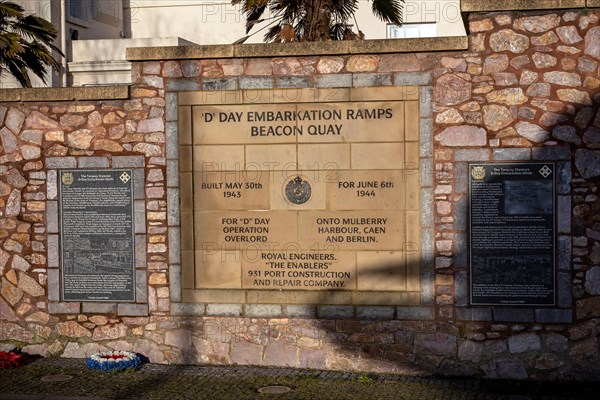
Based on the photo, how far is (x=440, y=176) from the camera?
1122cm

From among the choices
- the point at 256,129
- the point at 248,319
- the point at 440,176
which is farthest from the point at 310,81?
the point at 248,319

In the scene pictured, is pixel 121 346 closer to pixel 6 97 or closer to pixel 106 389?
pixel 106 389

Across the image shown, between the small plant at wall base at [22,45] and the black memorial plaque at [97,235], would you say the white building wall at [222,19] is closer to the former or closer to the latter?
the small plant at wall base at [22,45]

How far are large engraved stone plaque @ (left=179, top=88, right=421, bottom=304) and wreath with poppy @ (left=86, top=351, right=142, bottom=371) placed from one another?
0.98 meters

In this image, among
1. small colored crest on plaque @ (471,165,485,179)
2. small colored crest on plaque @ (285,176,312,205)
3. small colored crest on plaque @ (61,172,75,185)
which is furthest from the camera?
small colored crest on plaque @ (61,172,75,185)

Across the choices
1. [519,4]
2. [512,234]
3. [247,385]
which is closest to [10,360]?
[247,385]

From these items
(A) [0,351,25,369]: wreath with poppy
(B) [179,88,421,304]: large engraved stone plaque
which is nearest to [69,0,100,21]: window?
(B) [179,88,421,304]: large engraved stone plaque

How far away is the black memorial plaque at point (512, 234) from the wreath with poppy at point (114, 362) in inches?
161

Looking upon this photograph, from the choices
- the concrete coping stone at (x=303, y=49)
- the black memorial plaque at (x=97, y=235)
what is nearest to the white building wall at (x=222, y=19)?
the concrete coping stone at (x=303, y=49)

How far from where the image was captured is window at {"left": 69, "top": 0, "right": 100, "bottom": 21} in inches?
1086

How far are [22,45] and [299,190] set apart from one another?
839cm

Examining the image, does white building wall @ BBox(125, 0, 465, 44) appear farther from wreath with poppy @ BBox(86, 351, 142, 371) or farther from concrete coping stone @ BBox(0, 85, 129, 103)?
wreath with poppy @ BBox(86, 351, 142, 371)

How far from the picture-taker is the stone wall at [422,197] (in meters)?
10.9

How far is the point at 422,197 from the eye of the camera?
11273 millimetres
